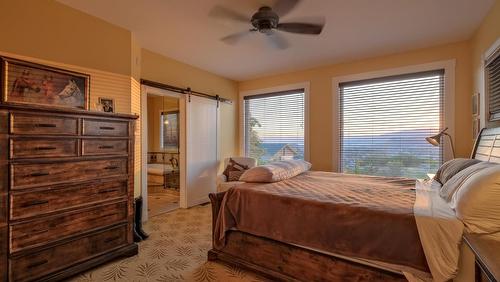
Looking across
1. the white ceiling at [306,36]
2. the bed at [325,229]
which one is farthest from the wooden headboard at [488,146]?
the white ceiling at [306,36]

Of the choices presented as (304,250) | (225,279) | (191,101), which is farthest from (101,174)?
(191,101)

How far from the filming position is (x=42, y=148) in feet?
6.30

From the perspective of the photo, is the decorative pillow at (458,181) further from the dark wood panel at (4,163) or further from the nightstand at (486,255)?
the dark wood panel at (4,163)

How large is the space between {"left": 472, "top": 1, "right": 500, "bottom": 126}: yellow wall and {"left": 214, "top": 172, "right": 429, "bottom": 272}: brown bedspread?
1.58 m

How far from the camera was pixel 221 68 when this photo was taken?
448cm

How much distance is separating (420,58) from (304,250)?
329cm

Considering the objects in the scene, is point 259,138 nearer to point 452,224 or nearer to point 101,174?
point 101,174

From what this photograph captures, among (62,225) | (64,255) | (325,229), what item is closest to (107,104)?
(62,225)

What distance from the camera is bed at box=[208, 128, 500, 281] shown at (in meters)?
1.56

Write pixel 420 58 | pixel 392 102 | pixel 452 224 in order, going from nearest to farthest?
pixel 452 224 → pixel 420 58 → pixel 392 102

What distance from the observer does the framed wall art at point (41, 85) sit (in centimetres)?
209

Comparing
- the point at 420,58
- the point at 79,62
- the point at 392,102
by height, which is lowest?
the point at 392,102

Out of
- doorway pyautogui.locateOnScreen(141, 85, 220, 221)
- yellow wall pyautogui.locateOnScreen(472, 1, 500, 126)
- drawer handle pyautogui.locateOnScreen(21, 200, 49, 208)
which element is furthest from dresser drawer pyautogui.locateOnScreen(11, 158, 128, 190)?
yellow wall pyautogui.locateOnScreen(472, 1, 500, 126)

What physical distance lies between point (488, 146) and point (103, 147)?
3.65 metres
